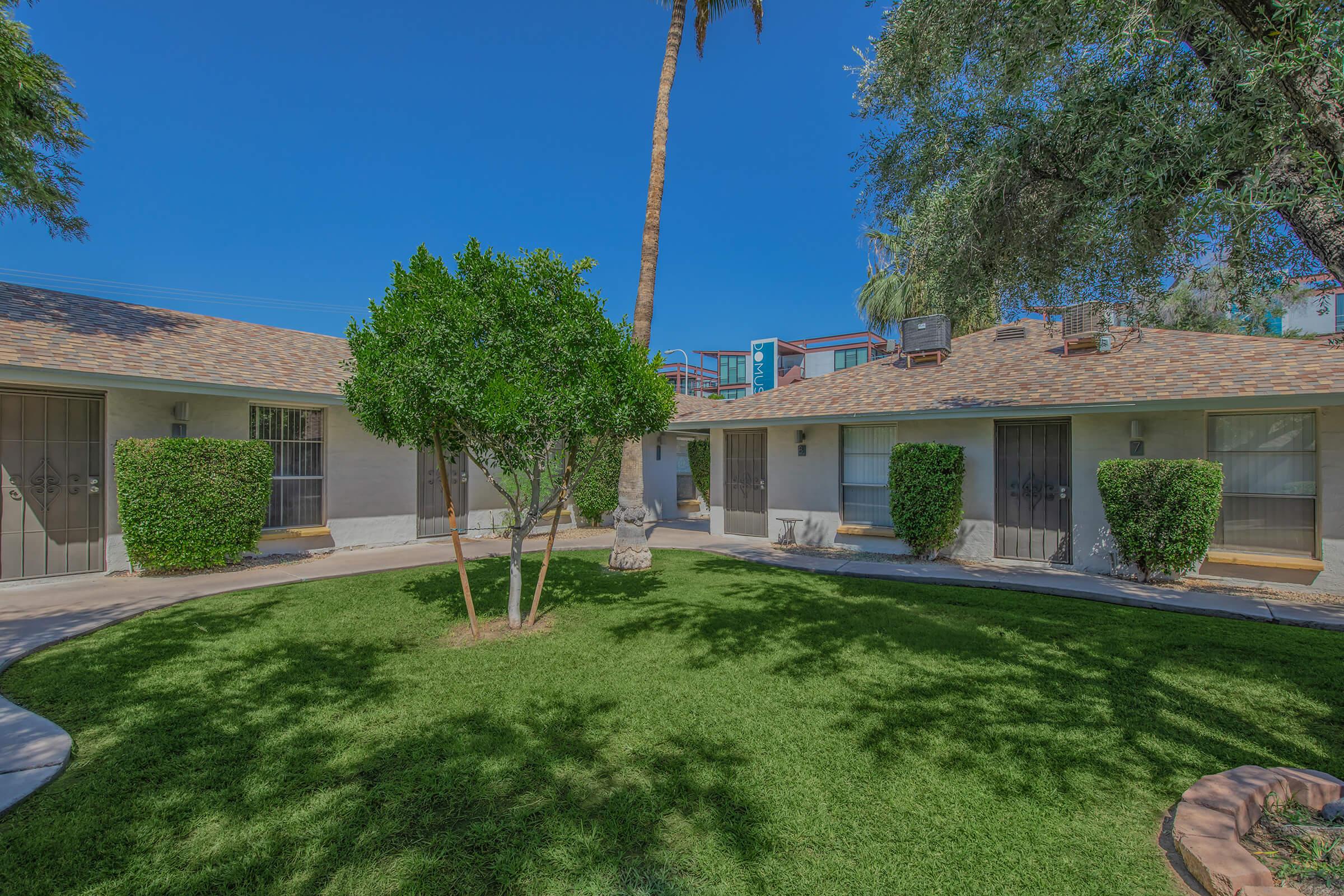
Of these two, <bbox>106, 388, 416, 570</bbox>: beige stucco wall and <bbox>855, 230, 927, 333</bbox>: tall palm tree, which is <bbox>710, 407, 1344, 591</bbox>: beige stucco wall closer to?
<bbox>106, 388, 416, 570</bbox>: beige stucco wall

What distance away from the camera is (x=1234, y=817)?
9.01 ft

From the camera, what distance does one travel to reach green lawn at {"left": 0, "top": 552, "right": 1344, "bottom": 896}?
2580 mm

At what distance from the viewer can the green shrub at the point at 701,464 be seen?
1942 centimetres

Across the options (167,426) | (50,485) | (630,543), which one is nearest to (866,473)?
(630,543)

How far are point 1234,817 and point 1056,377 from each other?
935cm


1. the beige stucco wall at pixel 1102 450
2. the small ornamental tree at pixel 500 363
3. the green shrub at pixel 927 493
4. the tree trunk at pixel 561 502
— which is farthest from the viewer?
the green shrub at pixel 927 493

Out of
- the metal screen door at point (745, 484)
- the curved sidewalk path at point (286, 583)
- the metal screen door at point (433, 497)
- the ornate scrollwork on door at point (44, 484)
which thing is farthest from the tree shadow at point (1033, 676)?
the ornate scrollwork on door at point (44, 484)

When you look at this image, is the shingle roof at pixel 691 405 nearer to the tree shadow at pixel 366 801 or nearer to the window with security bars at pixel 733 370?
the window with security bars at pixel 733 370

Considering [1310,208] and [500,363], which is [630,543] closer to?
[500,363]

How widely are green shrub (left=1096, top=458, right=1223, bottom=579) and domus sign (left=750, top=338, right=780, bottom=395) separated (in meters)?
23.2

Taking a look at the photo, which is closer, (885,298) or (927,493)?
(927,493)

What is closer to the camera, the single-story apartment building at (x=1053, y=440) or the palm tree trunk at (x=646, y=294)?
the single-story apartment building at (x=1053, y=440)

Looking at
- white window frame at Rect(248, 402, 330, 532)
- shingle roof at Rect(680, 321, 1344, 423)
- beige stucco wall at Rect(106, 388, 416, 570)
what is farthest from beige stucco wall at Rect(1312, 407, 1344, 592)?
white window frame at Rect(248, 402, 330, 532)

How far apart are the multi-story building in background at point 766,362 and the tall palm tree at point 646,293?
18.3 m
